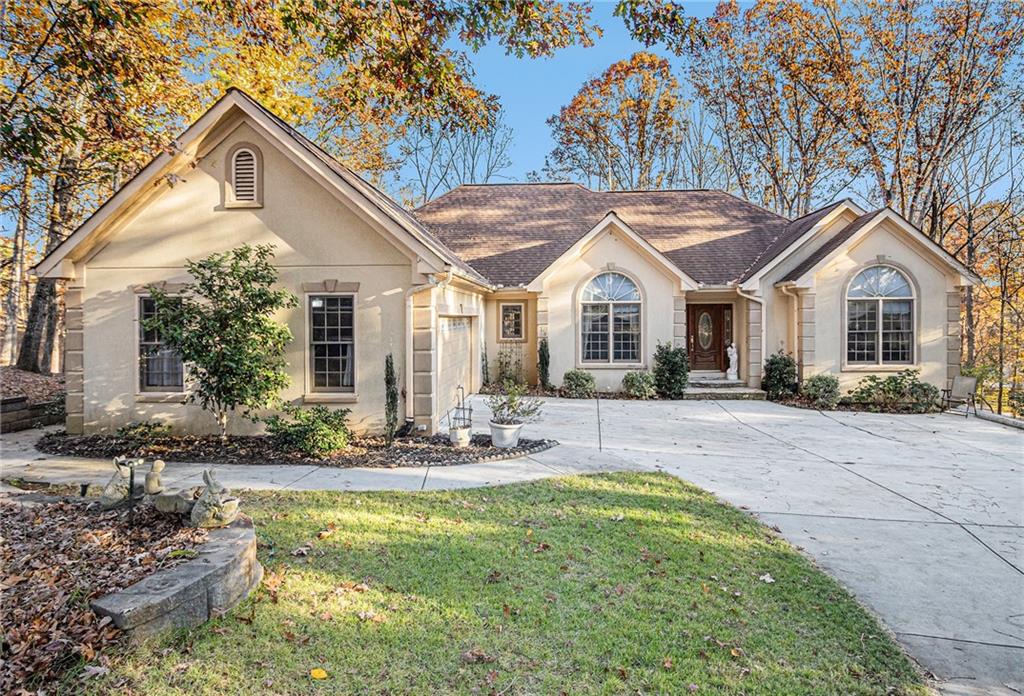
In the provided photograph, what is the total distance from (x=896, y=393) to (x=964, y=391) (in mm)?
1420

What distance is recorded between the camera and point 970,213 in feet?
65.0

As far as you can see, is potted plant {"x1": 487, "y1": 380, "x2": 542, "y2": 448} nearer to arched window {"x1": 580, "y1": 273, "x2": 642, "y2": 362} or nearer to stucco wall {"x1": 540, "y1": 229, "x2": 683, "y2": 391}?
stucco wall {"x1": 540, "y1": 229, "x2": 683, "y2": 391}

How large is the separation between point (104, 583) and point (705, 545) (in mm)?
5169

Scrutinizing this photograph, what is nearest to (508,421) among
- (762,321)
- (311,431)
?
(311,431)

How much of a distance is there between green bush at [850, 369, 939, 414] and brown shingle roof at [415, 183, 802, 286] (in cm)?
485

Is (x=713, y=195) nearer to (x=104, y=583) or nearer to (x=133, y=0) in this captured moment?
(x=133, y=0)

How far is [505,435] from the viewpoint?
363 inches

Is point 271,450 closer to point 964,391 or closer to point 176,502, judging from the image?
point 176,502

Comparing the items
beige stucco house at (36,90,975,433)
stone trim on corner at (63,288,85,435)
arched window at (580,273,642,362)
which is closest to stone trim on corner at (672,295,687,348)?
beige stucco house at (36,90,975,433)

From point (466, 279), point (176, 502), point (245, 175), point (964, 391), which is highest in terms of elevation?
point (245, 175)

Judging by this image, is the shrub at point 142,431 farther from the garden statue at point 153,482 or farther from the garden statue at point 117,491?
the garden statue at point 153,482

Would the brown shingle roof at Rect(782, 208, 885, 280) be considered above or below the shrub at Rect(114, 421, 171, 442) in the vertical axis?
above

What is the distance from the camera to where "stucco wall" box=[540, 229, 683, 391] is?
16078mm

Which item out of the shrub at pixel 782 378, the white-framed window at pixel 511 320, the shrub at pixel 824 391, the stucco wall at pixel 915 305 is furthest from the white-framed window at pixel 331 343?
the stucco wall at pixel 915 305
